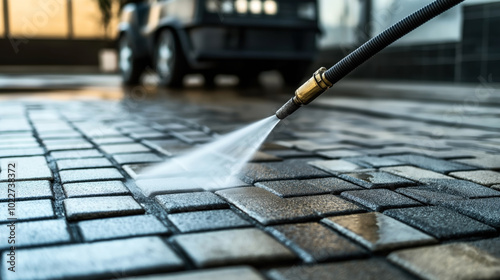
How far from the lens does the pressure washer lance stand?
1.99 m

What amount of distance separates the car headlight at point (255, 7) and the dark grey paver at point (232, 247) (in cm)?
616

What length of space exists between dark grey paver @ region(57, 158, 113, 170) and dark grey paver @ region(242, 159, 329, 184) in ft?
2.06

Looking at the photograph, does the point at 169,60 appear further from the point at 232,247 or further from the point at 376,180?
the point at 232,247

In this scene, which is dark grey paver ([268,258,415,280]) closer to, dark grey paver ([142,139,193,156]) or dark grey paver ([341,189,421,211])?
dark grey paver ([341,189,421,211])

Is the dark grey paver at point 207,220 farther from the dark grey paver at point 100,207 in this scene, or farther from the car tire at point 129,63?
the car tire at point 129,63

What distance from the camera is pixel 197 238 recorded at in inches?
59.5

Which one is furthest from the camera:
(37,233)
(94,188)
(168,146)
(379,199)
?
(168,146)

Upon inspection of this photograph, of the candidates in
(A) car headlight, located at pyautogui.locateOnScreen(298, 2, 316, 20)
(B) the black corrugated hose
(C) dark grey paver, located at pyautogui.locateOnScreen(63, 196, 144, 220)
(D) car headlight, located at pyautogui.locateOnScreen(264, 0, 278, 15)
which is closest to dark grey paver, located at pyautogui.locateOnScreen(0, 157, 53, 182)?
(C) dark grey paver, located at pyautogui.locateOnScreen(63, 196, 144, 220)

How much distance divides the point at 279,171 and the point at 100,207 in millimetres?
889

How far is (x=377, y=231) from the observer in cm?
160

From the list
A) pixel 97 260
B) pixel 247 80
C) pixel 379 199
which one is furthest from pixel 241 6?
pixel 97 260

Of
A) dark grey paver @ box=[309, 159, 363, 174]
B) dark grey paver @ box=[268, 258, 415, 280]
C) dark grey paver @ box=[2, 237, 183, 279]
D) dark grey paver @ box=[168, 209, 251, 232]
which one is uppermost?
dark grey paver @ box=[2, 237, 183, 279]

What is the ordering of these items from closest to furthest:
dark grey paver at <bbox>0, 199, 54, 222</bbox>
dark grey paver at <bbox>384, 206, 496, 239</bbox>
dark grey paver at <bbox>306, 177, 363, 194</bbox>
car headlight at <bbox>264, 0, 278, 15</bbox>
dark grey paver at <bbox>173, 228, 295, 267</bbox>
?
dark grey paver at <bbox>173, 228, 295, 267</bbox> → dark grey paver at <bbox>384, 206, 496, 239</bbox> → dark grey paver at <bbox>0, 199, 54, 222</bbox> → dark grey paver at <bbox>306, 177, 363, 194</bbox> → car headlight at <bbox>264, 0, 278, 15</bbox>

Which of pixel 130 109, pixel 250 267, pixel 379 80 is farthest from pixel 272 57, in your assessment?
pixel 250 267
